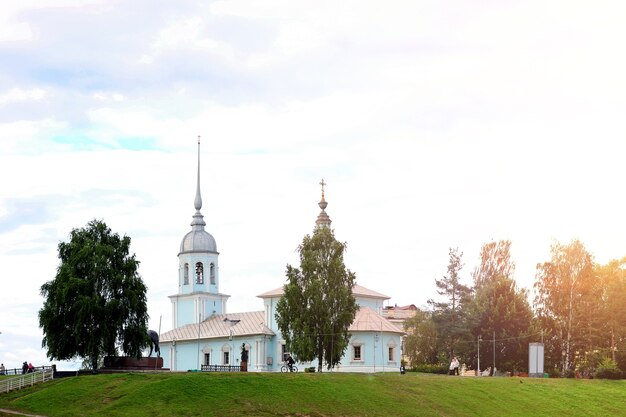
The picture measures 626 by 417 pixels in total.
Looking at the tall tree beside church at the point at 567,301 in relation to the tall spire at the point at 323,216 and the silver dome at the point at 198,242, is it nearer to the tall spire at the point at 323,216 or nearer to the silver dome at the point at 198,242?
the tall spire at the point at 323,216

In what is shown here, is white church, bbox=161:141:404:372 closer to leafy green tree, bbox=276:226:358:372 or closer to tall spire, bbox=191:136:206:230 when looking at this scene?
tall spire, bbox=191:136:206:230

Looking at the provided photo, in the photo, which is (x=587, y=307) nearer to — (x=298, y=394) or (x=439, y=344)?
(x=439, y=344)

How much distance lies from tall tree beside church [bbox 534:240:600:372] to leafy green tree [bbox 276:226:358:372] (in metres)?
22.8

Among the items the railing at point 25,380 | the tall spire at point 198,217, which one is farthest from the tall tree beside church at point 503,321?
the railing at point 25,380

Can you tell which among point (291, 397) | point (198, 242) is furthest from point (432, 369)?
point (291, 397)

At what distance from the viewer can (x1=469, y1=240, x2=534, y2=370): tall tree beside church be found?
88812 mm

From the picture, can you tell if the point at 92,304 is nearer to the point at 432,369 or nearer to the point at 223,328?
the point at 223,328

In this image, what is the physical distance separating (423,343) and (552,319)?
15.1 metres

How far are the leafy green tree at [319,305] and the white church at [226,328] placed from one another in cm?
574

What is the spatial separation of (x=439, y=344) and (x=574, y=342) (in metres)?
14.7

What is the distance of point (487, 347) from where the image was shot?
90500 mm

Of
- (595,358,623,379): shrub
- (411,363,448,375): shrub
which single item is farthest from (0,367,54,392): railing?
(411,363,448,375): shrub

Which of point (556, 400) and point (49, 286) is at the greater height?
point (49, 286)

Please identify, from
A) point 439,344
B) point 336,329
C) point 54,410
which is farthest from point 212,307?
point 54,410
